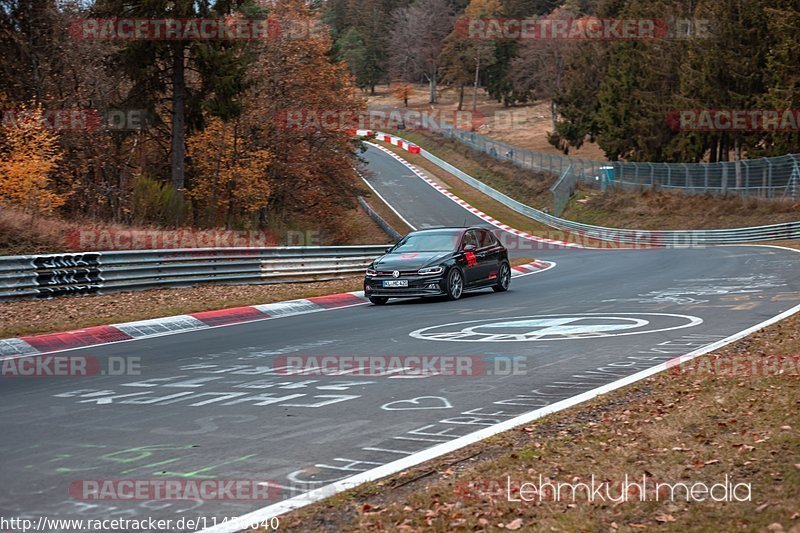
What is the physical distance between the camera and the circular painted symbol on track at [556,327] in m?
13.3

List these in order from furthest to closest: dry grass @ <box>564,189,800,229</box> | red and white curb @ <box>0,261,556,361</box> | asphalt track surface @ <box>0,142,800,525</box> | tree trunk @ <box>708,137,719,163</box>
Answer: tree trunk @ <box>708,137,719,163</box> < dry grass @ <box>564,189,800,229</box> < red and white curb @ <box>0,261,556,361</box> < asphalt track surface @ <box>0,142,800,525</box>

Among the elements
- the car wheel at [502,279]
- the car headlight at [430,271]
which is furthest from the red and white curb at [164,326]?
the car wheel at [502,279]

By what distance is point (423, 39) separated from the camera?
458 ft

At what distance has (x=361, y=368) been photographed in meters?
10.9

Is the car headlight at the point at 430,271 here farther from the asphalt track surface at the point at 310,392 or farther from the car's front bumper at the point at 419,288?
the asphalt track surface at the point at 310,392

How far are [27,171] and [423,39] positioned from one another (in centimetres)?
12178

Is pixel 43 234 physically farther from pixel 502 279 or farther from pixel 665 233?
pixel 665 233

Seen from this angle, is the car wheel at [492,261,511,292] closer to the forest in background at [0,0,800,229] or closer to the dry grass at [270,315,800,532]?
the forest in background at [0,0,800,229]

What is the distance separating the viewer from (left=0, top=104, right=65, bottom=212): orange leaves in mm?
22578

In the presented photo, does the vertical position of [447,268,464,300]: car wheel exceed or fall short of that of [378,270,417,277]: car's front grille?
it falls short

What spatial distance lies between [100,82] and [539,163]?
4877cm

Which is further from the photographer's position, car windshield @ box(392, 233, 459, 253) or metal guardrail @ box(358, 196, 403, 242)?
metal guardrail @ box(358, 196, 403, 242)

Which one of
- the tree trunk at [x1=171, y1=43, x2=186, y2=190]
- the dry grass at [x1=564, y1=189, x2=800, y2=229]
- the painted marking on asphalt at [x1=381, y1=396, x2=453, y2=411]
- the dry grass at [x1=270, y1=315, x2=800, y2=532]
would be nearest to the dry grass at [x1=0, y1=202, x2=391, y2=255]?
the tree trunk at [x1=171, y1=43, x2=186, y2=190]

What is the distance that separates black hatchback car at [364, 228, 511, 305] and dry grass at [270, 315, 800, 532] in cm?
1058
